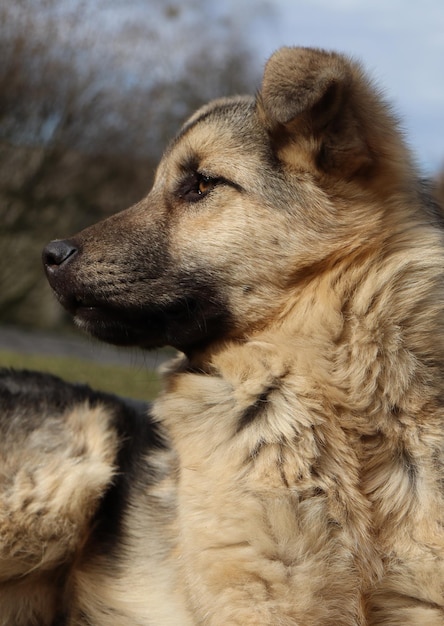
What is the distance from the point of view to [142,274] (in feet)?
11.2

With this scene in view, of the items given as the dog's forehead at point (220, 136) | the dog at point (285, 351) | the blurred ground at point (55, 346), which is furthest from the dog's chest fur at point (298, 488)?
the blurred ground at point (55, 346)

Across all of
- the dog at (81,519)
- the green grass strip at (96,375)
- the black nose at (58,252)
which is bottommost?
the green grass strip at (96,375)

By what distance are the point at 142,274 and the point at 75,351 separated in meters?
13.7

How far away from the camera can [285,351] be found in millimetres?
3211

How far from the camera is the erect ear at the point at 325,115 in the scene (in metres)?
3.13

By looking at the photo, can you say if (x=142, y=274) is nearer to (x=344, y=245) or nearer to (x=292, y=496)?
(x=344, y=245)

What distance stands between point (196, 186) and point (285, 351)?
89 centimetres

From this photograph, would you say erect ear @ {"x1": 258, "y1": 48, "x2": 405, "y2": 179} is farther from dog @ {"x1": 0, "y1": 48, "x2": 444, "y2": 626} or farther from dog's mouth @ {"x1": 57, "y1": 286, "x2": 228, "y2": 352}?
dog's mouth @ {"x1": 57, "y1": 286, "x2": 228, "y2": 352}

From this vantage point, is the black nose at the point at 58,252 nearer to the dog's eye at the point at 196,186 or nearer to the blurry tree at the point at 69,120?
the dog's eye at the point at 196,186

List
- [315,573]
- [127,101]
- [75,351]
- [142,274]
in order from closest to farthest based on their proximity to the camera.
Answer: [315,573]
[142,274]
[127,101]
[75,351]

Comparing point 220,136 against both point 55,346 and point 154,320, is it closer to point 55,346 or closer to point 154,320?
point 154,320

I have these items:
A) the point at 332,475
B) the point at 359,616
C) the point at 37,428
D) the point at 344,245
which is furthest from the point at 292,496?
the point at 37,428

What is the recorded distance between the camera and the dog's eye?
3.48 m

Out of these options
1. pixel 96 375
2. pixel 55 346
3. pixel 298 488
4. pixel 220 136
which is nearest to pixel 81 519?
pixel 298 488
